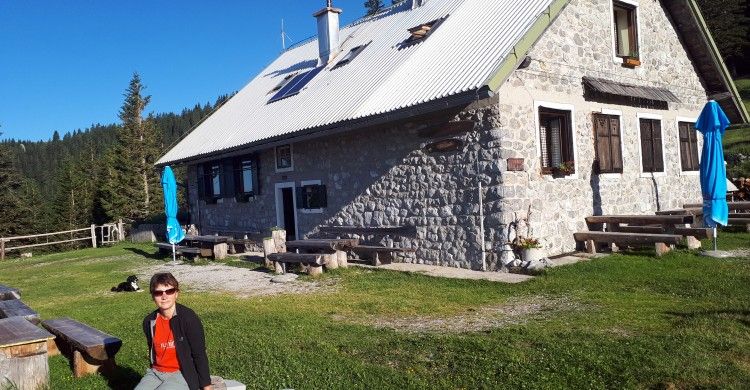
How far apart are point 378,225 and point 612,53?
6.49 metres

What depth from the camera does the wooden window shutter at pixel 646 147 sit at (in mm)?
13398

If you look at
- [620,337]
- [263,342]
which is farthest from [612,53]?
[263,342]

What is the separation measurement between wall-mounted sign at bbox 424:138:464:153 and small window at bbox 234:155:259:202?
6987 mm

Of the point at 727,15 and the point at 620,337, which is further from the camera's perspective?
the point at 727,15

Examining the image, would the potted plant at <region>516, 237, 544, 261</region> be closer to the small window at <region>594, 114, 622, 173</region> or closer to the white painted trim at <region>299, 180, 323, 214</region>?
the small window at <region>594, 114, 622, 173</region>

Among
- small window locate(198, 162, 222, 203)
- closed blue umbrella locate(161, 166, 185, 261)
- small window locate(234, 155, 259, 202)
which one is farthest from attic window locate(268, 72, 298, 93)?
closed blue umbrella locate(161, 166, 185, 261)

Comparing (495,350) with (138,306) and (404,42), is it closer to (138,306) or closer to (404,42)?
(138,306)

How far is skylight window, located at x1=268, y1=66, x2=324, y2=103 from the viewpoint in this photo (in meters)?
16.9

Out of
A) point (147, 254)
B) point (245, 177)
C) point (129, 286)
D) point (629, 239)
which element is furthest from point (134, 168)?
point (629, 239)

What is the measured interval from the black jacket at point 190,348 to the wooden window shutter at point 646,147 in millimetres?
12243

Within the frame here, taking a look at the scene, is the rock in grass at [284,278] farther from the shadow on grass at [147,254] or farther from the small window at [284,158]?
the shadow on grass at [147,254]

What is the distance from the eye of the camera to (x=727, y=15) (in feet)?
129

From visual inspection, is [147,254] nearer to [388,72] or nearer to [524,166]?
[388,72]

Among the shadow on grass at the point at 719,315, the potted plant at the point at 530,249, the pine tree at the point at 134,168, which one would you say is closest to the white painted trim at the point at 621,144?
the potted plant at the point at 530,249
